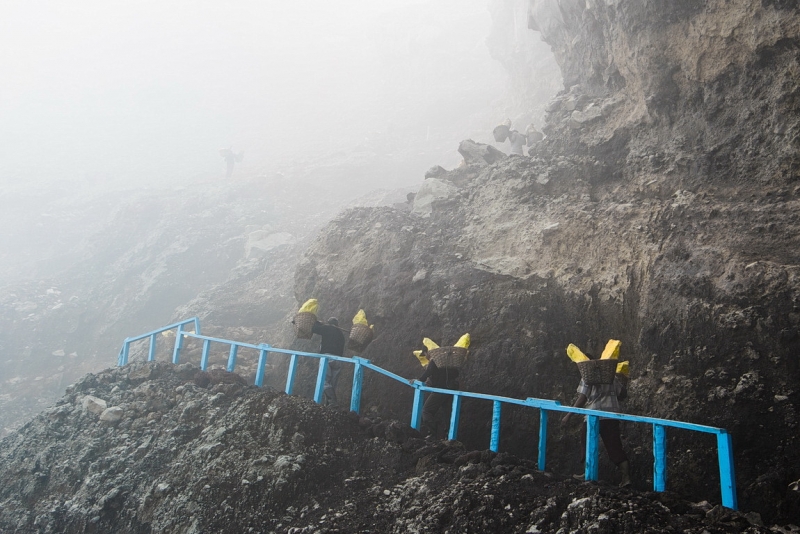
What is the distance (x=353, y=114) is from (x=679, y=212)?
3072cm

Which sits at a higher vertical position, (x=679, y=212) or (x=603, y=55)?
(x=603, y=55)

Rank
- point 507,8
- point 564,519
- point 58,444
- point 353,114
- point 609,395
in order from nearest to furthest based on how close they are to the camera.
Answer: point 564,519
point 609,395
point 58,444
point 507,8
point 353,114

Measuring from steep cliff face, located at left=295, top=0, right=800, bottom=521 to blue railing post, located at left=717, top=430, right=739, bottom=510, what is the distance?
706 millimetres

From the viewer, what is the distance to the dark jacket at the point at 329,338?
6.87 meters

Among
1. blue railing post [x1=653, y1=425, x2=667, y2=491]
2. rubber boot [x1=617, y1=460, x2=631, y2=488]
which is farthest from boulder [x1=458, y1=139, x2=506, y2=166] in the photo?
blue railing post [x1=653, y1=425, x2=667, y2=491]

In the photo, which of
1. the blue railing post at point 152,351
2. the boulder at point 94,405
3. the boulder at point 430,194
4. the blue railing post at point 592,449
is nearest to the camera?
the blue railing post at point 592,449

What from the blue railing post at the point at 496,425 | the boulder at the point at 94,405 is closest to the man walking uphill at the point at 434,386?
the blue railing post at the point at 496,425

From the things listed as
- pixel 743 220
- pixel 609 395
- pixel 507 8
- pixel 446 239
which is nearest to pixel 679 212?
pixel 743 220

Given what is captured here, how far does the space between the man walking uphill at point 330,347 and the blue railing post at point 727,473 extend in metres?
4.61

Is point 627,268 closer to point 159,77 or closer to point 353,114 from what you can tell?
point 353,114

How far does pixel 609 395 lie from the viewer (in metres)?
4.58

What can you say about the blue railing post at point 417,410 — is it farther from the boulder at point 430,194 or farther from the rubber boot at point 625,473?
the boulder at point 430,194

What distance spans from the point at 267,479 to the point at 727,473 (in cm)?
351

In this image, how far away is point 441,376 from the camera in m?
5.75
